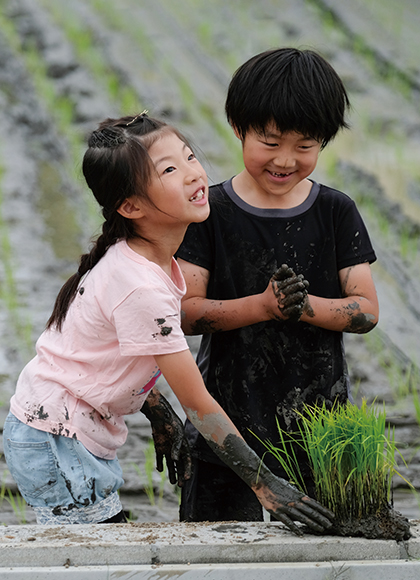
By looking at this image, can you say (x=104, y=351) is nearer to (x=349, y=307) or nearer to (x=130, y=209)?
(x=130, y=209)

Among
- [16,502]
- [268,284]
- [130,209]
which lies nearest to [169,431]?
[268,284]

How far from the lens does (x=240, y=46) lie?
6.31 meters

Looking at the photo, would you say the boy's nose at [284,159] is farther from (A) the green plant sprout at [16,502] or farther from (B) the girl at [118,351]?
(A) the green plant sprout at [16,502]

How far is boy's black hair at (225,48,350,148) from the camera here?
146 centimetres

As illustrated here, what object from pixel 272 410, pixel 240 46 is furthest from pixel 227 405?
pixel 240 46

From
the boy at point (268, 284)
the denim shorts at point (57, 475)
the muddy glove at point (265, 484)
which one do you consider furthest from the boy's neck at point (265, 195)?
the denim shorts at point (57, 475)

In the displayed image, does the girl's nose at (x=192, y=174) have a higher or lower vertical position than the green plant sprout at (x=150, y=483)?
higher

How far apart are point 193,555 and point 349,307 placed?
24.3 inches

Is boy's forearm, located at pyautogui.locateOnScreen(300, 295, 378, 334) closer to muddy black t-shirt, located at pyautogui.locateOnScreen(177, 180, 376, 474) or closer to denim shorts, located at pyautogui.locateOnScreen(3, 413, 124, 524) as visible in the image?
muddy black t-shirt, located at pyautogui.locateOnScreen(177, 180, 376, 474)

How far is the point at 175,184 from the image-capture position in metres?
Answer: 1.33

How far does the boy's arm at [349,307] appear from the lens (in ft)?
4.95

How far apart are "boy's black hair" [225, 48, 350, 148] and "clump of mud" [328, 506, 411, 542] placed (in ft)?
2.60

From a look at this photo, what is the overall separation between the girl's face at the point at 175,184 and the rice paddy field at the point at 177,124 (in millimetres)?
1283

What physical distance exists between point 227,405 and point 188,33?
5.69 meters
